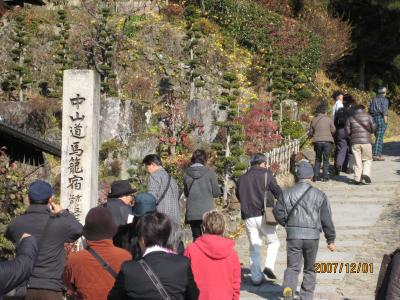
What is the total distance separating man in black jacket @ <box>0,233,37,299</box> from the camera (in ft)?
13.9

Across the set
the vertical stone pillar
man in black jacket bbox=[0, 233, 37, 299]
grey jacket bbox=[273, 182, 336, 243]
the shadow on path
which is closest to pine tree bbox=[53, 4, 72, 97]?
the shadow on path

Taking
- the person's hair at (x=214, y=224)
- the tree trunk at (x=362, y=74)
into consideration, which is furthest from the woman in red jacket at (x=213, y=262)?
the tree trunk at (x=362, y=74)

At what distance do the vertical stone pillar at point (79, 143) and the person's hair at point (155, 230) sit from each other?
16.5ft

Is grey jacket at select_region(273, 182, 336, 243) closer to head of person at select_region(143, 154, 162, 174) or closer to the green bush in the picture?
head of person at select_region(143, 154, 162, 174)

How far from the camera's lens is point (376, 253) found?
10.6m

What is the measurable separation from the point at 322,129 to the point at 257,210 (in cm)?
579

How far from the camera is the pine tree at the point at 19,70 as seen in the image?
1982 cm

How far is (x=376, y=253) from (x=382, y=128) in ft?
22.6

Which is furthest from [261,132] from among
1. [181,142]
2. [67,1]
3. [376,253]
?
[67,1]

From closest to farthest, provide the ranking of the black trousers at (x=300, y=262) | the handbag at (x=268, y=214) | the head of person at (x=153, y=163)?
the black trousers at (x=300, y=262) < the head of person at (x=153, y=163) < the handbag at (x=268, y=214)

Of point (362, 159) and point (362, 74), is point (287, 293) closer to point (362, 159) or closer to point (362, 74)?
point (362, 159)

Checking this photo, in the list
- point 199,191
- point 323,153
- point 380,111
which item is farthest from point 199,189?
point 380,111

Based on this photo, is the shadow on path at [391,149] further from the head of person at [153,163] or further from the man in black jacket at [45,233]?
the man in black jacket at [45,233]

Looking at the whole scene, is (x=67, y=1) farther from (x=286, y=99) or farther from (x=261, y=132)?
(x=261, y=132)
